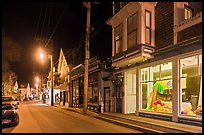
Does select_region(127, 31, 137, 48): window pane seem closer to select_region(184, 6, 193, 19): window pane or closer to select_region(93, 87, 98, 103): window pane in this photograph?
select_region(184, 6, 193, 19): window pane

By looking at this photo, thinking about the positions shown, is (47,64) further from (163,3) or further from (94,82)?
(163,3)

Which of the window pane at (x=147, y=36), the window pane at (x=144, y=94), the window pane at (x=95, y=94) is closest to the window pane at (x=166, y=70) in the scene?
the window pane at (x=147, y=36)

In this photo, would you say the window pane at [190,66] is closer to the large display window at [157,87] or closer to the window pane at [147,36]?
the large display window at [157,87]

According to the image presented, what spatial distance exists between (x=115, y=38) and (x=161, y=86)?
6.40 m

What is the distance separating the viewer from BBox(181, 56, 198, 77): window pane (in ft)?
47.7

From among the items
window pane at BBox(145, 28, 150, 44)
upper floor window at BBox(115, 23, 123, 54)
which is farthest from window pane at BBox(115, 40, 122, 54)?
window pane at BBox(145, 28, 150, 44)

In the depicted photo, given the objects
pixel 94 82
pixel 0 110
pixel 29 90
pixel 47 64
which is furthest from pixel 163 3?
pixel 29 90

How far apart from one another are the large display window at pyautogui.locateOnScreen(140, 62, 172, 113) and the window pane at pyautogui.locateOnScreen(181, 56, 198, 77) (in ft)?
4.40

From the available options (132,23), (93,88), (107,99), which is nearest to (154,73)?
(132,23)

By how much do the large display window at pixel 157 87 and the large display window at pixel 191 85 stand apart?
1.37 meters

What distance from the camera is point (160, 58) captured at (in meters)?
17.1

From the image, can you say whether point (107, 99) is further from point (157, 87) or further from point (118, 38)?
point (157, 87)

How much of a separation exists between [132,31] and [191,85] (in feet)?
20.3

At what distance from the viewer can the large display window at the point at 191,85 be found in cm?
1435
